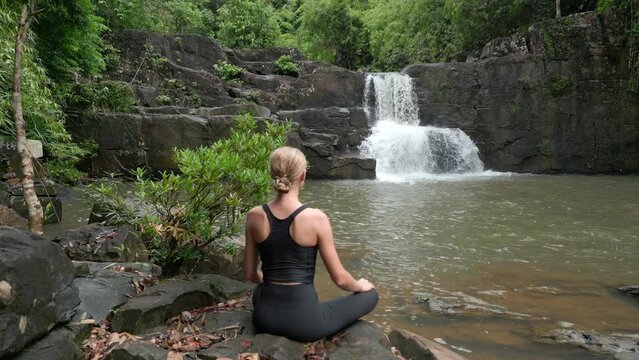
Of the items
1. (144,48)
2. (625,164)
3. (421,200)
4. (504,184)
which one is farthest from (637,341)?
(144,48)

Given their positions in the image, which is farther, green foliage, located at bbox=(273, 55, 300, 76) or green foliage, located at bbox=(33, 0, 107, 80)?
green foliage, located at bbox=(273, 55, 300, 76)

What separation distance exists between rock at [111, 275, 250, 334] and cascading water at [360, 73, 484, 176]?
1401 cm

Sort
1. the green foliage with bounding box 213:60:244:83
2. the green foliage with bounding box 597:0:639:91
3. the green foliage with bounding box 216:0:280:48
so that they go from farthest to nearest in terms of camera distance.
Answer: the green foliage with bounding box 216:0:280:48
the green foliage with bounding box 213:60:244:83
the green foliage with bounding box 597:0:639:91

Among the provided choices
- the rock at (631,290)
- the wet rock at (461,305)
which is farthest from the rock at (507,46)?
the wet rock at (461,305)

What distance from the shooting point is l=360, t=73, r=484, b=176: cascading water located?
59.6ft

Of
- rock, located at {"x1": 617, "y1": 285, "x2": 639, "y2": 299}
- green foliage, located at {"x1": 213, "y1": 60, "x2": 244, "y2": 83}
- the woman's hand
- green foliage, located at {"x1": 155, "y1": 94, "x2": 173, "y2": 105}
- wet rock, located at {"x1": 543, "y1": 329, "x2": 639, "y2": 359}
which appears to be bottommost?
wet rock, located at {"x1": 543, "y1": 329, "x2": 639, "y2": 359}

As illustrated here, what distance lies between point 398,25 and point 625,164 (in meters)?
13.6

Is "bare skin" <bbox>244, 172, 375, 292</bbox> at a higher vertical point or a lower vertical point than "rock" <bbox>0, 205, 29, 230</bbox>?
higher

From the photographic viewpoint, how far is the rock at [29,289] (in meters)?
2.34

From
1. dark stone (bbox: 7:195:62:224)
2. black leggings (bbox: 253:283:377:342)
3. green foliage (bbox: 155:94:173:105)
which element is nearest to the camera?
black leggings (bbox: 253:283:377:342)

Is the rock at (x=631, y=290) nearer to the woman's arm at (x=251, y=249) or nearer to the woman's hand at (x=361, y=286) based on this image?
the woman's hand at (x=361, y=286)

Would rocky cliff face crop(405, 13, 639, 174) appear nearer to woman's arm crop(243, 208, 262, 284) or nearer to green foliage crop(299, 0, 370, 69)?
green foliage crop(299, 0, 370, 69)

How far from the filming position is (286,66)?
69.6ft

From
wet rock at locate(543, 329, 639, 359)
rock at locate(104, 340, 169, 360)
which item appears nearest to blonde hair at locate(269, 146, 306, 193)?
rock at locate(104, 340, 169, 360)
